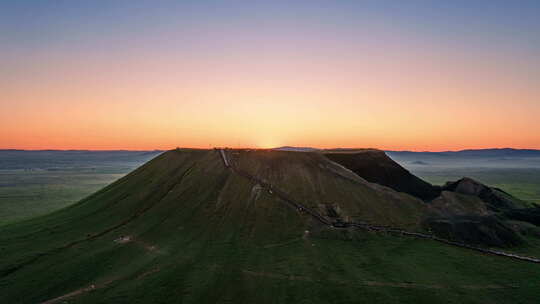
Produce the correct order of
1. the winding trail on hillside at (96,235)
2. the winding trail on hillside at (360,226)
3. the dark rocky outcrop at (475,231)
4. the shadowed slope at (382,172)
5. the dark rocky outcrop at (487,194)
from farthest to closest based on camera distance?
the shadowed slope at (382,172), the dark rocky outcrop at (487,194), the dark rocky outcrop at (475,231), the winding trail on hillside at (360,226), the winding trail on hillside at (96,235)

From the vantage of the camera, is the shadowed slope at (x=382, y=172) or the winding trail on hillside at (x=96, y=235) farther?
the shadowed slope at (x=382, y=172)

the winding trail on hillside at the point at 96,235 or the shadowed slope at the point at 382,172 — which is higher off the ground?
the shadowed slope at the point at 382,172

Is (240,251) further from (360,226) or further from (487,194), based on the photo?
(487,194)

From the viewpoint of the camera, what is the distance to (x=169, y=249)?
50.4 metres

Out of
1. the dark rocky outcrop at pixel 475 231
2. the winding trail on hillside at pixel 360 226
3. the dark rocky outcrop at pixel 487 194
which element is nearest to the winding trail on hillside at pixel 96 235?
the winding trail on hillside at pixel 360 226

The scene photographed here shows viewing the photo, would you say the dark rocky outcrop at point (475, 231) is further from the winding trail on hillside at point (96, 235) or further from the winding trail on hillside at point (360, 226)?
the winding trail on hillside at point (96, 235)

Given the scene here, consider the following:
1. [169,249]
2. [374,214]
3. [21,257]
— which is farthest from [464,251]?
[21,257]

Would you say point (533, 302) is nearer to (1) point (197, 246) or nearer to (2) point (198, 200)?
(1) point (197, 246)

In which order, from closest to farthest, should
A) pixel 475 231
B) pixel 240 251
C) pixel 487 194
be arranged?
pixel 240 251
pixel 475 231
pixel 487 194

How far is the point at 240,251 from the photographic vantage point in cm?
4891

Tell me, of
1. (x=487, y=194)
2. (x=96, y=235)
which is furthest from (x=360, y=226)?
(x=487, y=194)

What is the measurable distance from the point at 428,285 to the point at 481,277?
8.37 metres

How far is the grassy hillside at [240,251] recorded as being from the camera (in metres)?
37.9

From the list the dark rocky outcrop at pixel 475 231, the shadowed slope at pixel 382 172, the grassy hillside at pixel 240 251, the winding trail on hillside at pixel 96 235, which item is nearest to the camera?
the grassy hillside at pixel 240 251
